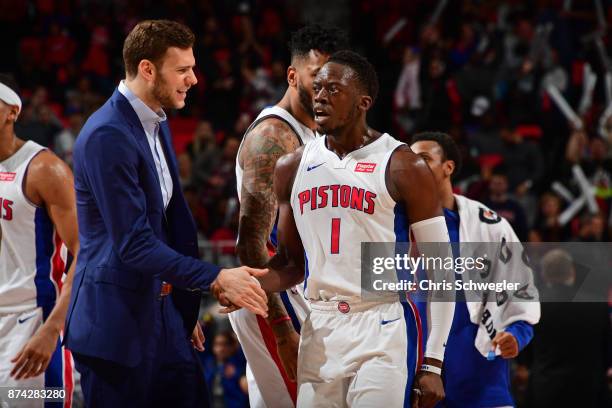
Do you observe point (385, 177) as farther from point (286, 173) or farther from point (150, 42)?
point (150, 42)

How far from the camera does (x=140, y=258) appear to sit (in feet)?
13.1

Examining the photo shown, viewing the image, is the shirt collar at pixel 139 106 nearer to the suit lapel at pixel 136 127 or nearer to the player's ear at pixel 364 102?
the suit lapel at pixel 136 127

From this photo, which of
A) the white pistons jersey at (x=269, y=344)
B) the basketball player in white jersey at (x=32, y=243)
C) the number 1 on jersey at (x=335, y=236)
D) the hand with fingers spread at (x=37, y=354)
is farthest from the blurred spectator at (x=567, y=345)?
the hand with fingers spread at (x=37, y=354)

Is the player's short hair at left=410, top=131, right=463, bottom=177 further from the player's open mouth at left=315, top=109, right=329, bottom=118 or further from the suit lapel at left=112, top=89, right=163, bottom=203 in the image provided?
the suit lapel at left=112, top=89, right=163, bottom=203

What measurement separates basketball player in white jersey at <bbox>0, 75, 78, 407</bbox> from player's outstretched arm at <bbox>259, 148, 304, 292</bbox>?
4.33ft

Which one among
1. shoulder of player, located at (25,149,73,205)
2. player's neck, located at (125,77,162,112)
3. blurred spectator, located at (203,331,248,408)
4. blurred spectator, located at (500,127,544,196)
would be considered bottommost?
blurred spectator, located at (203,331,248,408)

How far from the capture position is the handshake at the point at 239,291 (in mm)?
4062

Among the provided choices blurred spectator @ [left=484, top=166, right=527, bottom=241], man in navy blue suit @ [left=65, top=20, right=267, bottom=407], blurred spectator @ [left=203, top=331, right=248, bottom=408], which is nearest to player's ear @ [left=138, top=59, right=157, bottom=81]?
man in navy blue suit @ [left=65, top=20, right=267, bottom=407]

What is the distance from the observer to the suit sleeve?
4.01 m

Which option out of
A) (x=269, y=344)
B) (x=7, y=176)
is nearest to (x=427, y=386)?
(x=269, y=344)

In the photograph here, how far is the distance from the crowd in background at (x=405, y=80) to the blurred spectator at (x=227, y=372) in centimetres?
217

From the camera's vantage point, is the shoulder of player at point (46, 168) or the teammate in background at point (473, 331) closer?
the shoulder of player at point (46, 168)

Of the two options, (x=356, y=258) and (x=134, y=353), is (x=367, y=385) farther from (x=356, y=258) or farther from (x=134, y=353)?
(x=134, y=353)

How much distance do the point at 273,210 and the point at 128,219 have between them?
100cm
